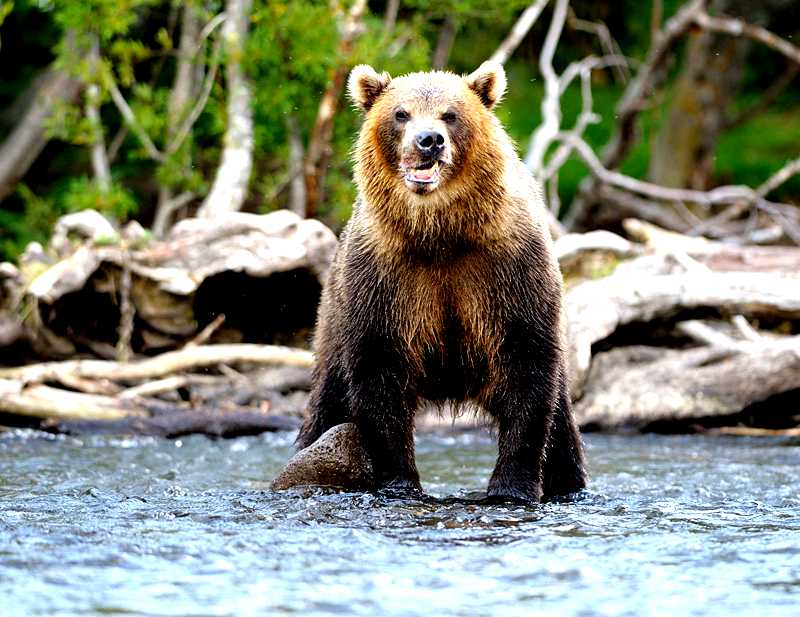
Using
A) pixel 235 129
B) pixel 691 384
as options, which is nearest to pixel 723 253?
pixel 691 384

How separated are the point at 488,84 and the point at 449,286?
938 mm

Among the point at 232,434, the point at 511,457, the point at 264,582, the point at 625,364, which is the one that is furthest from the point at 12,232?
the point at 264,582

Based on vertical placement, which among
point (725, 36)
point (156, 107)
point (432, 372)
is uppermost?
point (725, 36)

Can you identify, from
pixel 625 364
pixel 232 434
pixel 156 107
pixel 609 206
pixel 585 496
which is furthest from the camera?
pixel 609 206

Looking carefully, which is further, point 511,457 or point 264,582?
point 511,457

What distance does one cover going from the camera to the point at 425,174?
5.49 m

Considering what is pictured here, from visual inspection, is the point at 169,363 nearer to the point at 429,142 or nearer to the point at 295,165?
the point at 295,165

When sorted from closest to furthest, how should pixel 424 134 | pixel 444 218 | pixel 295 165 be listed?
pixel 424 134
pixel 444 218
pixel 295 165

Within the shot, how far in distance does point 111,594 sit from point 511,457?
7.34 feet

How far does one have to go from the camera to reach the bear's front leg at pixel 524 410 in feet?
19.0

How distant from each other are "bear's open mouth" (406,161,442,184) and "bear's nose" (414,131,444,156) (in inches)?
2.1

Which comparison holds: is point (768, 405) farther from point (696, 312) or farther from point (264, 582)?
point (264, 582)

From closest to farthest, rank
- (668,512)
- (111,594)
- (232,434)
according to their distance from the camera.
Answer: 1. (111,594)
2. (668,512)
3. (232,434)

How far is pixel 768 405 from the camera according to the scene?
28.9ft
